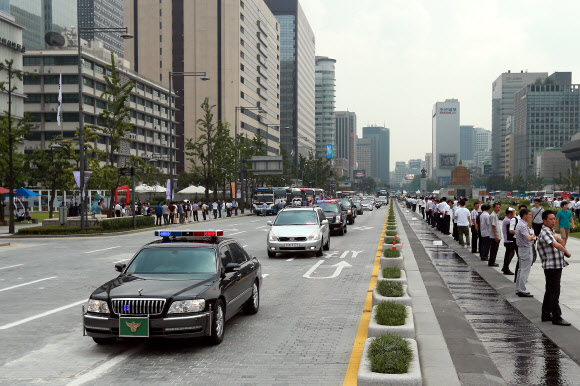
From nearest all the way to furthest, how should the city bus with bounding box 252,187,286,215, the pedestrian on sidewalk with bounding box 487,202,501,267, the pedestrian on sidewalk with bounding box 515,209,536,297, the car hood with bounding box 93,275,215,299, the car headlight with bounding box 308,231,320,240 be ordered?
the car hood with bounding box 93,275,215,299 → the pedestrian on sidewalk with bounding box 515,209,536,297 → the pedestrian on sidewalk with bounding box 487,202,501,267 → the car headlight with bounding box 308,231,320,240 → the city bus with bounding box 252,187,286,215

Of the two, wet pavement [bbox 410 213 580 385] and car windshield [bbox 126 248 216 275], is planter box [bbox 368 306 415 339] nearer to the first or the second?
wet pavement [bbox 410 213 580 385]

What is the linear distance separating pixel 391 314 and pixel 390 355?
2.03m

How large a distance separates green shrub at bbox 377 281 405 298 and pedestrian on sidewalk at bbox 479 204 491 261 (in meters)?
7.13

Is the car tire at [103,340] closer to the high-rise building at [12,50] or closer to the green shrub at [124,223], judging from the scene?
the green shrub at [124,223]

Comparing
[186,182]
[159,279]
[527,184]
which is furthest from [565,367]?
[527,184]

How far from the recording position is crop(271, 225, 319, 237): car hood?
19094 millimetres

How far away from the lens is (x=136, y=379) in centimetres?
635

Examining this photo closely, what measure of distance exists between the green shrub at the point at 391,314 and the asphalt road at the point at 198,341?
21.5 inches

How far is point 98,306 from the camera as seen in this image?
730 centimetres

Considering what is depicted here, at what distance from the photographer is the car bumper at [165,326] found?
7078 millimetres

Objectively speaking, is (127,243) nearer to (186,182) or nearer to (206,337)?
(206,337)

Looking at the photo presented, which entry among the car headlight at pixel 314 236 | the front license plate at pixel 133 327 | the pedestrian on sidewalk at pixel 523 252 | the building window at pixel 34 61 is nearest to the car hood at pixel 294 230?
the car headlight at pixel 314 236

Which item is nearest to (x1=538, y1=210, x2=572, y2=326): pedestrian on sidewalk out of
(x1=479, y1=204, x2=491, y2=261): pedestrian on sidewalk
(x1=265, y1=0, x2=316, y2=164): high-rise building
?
(x1=479, y1=204, x2=491, y2=261): pedestrian on sidewalk

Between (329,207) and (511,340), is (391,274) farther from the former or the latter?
(329,207)
